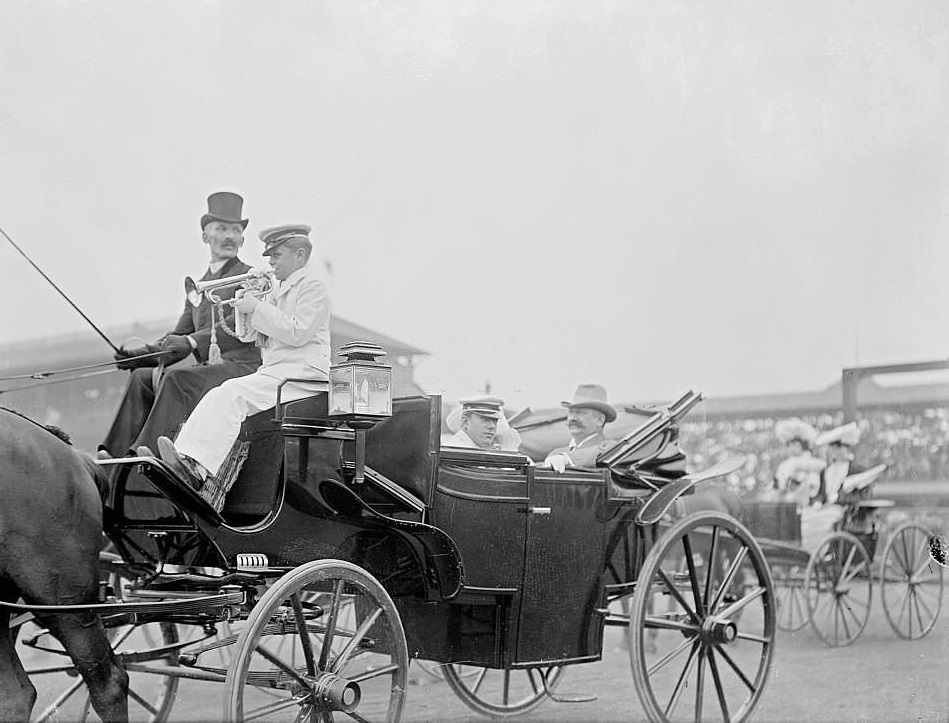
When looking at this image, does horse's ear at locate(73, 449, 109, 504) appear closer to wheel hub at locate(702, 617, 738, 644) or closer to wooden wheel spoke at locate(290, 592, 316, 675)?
wooden wheel spoke at locate(290, 592, 316, 675)

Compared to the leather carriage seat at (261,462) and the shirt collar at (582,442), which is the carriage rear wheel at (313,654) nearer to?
the leather carriage seat at (261,462)

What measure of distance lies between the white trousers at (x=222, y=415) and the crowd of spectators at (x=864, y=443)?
509cm

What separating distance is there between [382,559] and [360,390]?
30.0 inches

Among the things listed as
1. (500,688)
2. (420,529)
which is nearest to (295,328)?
(420,529)

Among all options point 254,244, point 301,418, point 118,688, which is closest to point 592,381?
point 254,244

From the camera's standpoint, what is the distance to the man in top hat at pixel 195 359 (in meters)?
3.95

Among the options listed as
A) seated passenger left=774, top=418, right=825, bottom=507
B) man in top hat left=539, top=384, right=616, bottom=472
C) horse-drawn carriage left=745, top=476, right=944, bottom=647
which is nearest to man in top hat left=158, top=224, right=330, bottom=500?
man in top hat left=539, top=384, right=616, bottom=472

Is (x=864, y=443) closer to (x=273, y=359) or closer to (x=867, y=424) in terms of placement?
(x=867, y=424)

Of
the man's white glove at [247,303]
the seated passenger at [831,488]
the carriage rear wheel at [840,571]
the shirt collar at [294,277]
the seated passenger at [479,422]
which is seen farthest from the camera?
the seated passenger at [831,488]

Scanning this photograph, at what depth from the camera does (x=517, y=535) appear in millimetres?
4344

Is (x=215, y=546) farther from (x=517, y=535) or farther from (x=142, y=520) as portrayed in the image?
(x=517, y=535)

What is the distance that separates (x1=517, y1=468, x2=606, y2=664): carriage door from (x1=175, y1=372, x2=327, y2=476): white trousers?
3.83 feet

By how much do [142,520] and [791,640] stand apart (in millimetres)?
5743

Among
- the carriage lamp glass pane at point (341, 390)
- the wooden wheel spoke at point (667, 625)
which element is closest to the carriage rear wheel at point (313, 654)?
the carriage lamp glass pane at point (341, 390)
